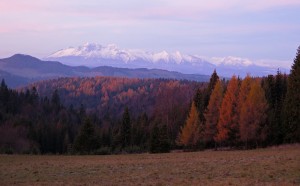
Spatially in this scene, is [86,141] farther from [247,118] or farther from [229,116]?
[247,118]

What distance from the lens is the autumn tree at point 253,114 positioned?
5234cm

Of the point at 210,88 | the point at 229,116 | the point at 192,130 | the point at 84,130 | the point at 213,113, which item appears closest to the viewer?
the point at 229,116

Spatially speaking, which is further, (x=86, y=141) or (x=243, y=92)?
(x=86, y=141)

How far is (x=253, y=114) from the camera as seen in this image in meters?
52.9

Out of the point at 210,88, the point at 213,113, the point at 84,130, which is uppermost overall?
the point at 210,88

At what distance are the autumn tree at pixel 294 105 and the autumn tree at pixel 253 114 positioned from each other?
134 inches

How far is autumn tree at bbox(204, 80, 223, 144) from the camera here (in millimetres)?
57906

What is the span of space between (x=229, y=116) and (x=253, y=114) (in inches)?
128

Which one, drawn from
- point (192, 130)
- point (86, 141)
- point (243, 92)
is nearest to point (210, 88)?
point (192, 130)

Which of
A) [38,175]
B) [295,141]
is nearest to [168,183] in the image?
[38,175]

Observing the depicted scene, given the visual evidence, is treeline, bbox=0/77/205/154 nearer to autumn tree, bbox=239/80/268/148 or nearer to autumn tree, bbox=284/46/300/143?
autumn tree, bbox=239/80/268/148

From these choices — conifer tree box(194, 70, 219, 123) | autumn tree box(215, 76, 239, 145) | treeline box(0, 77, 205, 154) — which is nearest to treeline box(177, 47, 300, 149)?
autumn tree box(215, 76, 239, 145)

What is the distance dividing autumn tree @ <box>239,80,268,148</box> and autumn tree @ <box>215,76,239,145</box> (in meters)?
1.65

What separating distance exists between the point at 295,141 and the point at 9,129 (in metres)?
77.8
